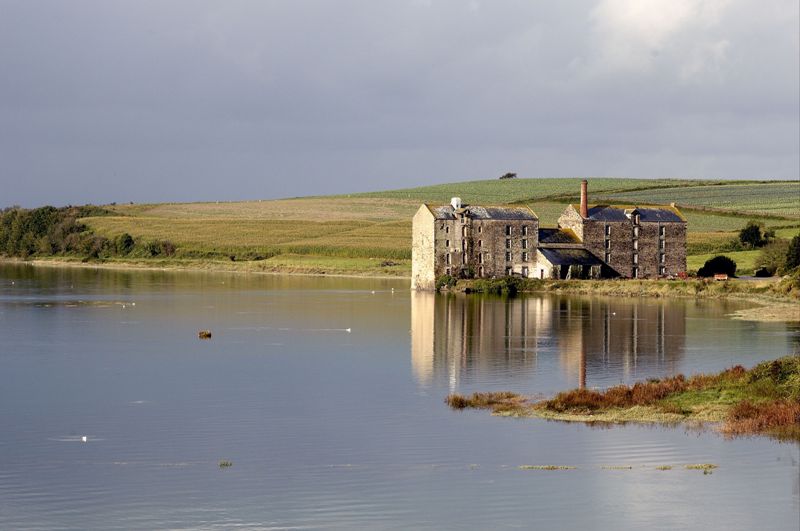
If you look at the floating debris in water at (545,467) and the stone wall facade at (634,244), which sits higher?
the stone wall facade at (634,244)

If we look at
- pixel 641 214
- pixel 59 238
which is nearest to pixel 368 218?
pixel 59 238

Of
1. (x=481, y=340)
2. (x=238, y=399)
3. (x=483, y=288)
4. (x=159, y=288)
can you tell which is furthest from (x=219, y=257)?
(x=238, y=399)

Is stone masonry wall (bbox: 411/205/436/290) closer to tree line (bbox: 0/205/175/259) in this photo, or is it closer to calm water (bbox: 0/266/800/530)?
calm water (bbox: 0/266/800/530)

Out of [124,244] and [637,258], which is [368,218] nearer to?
[124,244]

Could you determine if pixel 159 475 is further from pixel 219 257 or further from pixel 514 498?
pixel 219 257

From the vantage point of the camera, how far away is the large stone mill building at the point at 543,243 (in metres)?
104

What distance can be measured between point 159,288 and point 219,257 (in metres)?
40.9

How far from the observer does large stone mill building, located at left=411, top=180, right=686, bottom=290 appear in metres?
104

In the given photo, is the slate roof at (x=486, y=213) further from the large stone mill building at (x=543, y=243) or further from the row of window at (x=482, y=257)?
the row of window at (x=482, y=257)

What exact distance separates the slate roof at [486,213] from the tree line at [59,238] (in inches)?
2096

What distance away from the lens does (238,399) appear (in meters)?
40.6

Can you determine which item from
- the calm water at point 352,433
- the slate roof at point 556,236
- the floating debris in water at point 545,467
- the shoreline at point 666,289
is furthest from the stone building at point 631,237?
the floating debris in water at point 545,467

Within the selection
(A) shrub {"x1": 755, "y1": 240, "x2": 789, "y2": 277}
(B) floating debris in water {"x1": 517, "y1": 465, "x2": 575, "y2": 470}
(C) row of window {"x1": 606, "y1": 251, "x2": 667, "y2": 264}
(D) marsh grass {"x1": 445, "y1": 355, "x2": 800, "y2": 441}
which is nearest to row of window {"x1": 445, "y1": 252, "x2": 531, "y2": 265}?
(C) row of window {"x1": 606, "y1": 251, "x2": 667, "y2": 264}

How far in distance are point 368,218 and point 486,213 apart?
6057 centimetres
